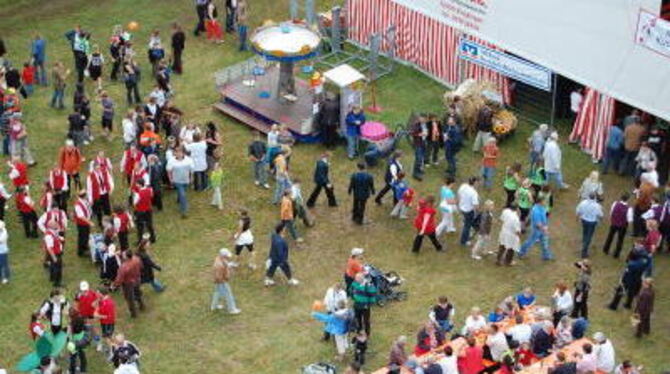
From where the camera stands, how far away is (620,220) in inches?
919

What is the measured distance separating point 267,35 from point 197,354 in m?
8.69

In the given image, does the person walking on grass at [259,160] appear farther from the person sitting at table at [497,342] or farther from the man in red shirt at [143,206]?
the person sitting at table at [497,342]

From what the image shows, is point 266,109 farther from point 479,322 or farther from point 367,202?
point 479,322

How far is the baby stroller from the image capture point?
22375 millimetres

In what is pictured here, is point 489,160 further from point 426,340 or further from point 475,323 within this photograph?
point 426,340

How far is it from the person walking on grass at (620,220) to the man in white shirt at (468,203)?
250 cm

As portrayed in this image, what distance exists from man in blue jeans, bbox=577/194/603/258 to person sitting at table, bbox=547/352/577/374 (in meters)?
4.62

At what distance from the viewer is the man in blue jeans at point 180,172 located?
79.6 ft

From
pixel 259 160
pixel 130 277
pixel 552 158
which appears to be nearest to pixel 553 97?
pixel 552 158

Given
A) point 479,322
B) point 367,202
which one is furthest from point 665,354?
point 367,202

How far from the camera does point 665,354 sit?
21.4m

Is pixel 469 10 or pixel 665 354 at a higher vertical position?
pixel 469 10

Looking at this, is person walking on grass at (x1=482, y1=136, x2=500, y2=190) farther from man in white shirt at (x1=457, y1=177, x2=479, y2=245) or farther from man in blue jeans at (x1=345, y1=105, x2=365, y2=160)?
man in blue jeans at (x1=345, y1=105, x2=365, y2=160)

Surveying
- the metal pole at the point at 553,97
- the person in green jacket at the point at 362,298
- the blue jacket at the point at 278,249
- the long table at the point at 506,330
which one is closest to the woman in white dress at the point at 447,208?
the person in green jacket at the point at 362,298
